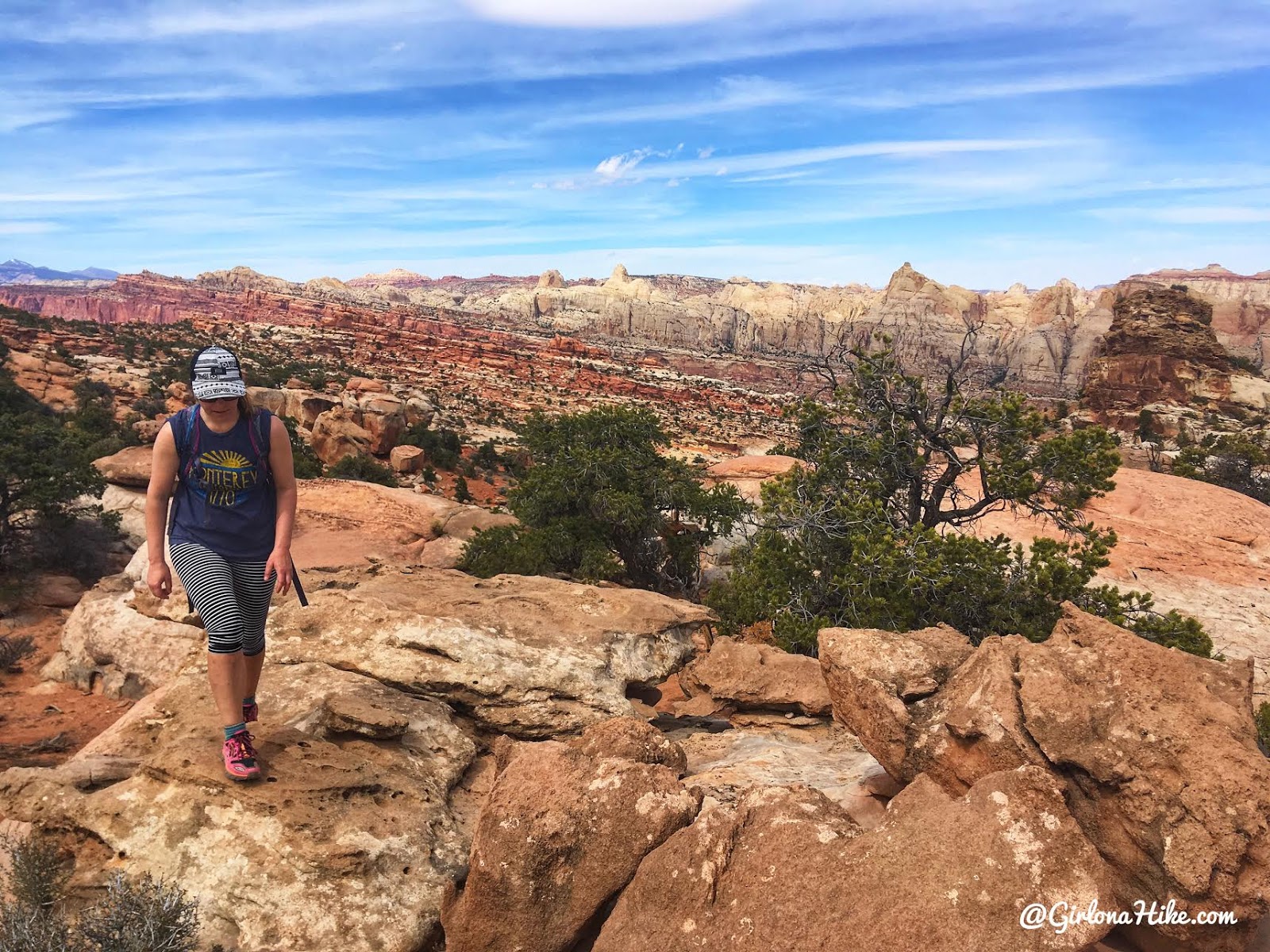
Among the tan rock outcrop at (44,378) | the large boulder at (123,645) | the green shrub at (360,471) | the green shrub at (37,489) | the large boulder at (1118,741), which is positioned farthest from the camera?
the tan rock outcrop at (44,378)

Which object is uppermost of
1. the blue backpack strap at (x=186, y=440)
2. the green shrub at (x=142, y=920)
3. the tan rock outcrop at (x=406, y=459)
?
the blue backpack strap at (x=186, y=440)

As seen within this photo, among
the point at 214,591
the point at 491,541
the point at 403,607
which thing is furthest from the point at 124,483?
the point at 214,591

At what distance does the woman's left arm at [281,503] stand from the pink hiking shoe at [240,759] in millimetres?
816

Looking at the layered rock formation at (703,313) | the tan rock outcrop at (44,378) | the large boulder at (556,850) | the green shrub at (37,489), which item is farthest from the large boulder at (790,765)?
the layered rock formation at (703,313)

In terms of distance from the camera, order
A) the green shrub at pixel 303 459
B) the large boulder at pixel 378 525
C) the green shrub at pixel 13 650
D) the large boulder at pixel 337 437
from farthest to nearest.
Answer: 1. the large boulder at pixel 337 437
2. the green shrub at pixel 303 459
3. the large boulder at pixel 378 525
4. the green shrub at pixel 13 650

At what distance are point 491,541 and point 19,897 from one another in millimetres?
9836

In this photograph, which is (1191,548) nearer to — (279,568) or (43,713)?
(279,568)

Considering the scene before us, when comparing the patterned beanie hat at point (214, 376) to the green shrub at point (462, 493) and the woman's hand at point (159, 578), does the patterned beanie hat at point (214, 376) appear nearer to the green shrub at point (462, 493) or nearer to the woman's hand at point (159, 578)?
the woman's hand at point (159, 578)

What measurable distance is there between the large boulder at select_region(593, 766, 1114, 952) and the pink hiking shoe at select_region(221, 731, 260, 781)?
205 cm

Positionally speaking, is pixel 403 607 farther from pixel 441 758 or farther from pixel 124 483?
pixel 124 483

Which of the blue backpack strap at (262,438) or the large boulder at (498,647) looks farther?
the large boulder at (498,647)

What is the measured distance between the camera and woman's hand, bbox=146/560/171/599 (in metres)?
3.90

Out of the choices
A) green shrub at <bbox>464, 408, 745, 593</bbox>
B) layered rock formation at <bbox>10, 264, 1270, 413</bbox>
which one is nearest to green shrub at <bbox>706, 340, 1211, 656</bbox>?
green shrub at <bbox>464, 408, 745, 593</bbox>

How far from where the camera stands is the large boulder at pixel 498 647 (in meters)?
5.50
